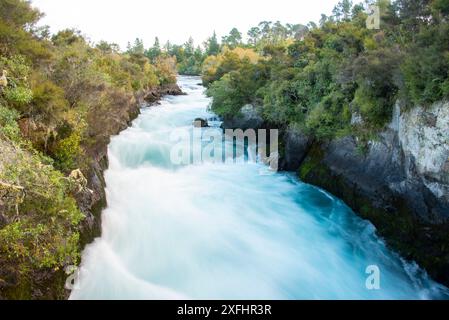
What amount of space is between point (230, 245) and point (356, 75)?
23.7ft

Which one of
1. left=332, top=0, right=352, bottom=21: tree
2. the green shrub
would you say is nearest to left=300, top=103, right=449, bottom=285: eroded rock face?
the green shrub

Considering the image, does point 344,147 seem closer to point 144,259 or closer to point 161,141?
point 144,259

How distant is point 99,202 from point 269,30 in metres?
78.5

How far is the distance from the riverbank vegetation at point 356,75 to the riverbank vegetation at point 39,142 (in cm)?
824

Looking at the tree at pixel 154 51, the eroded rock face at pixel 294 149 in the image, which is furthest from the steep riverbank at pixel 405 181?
the tree at pixel 154 51

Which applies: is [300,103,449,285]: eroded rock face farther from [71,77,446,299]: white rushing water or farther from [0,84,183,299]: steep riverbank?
[0,84,183,299]: steep riverbank

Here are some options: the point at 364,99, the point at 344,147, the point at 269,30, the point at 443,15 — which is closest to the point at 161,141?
the point at 344,147

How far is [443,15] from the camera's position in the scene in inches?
405

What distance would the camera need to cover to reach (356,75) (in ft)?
40.5

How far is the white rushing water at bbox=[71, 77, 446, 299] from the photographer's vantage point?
898cm

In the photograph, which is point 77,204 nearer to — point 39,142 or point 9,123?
point 39,142

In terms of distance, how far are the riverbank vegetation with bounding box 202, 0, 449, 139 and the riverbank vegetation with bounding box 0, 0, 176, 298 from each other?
8.24m

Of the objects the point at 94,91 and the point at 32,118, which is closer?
the point at 32,118

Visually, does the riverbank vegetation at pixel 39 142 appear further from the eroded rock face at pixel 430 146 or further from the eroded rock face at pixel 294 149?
the eroded rock face at pixel 430 146
